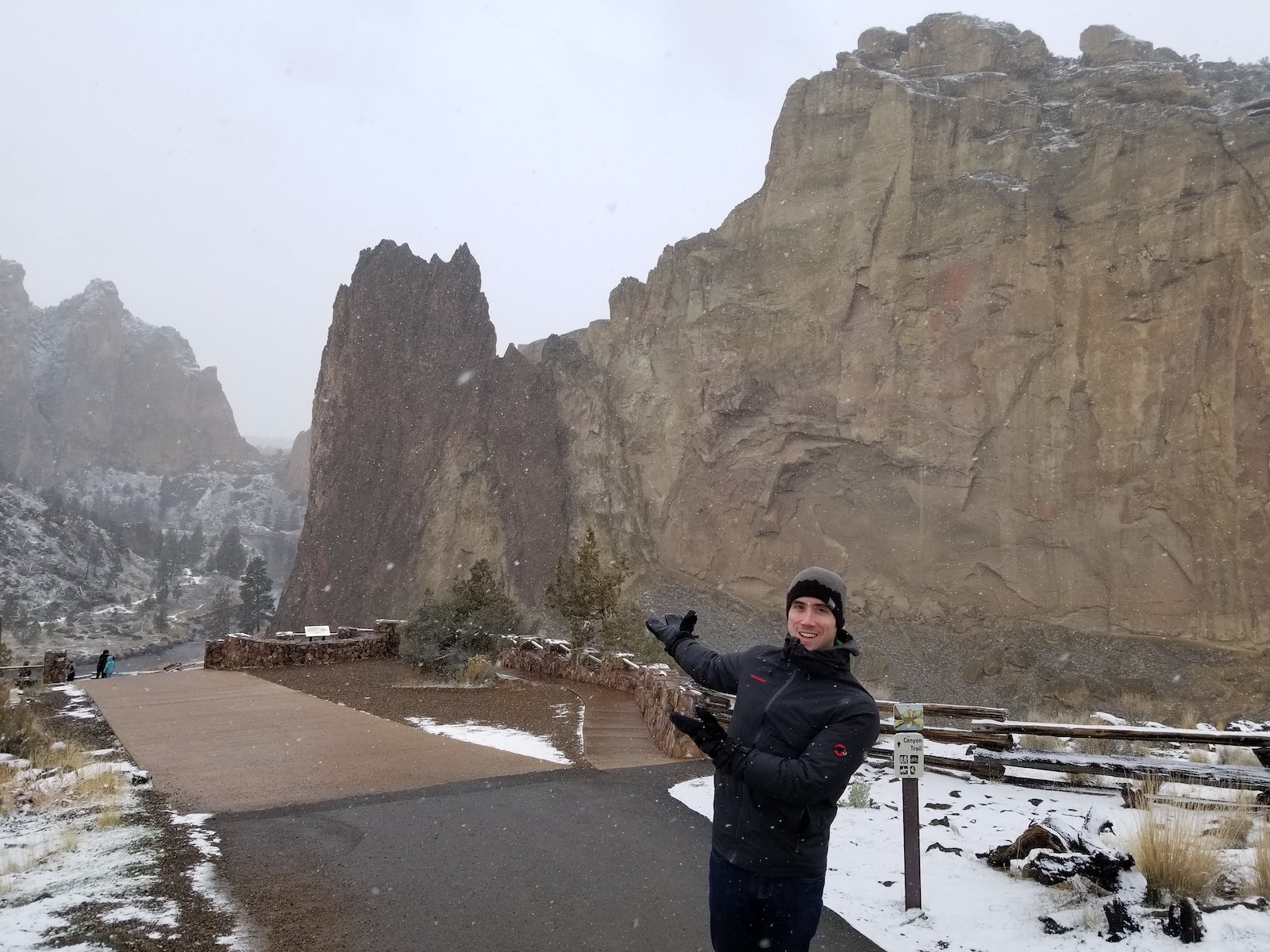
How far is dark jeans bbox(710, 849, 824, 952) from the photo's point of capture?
2742 mm

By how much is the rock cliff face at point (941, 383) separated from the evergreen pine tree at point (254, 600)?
22.7 feet

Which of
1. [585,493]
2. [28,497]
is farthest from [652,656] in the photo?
[28,497]

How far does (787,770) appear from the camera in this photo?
2619mm

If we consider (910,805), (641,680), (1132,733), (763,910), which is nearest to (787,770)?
(763,910)

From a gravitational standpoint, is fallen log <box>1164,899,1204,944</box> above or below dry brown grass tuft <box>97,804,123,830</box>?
above

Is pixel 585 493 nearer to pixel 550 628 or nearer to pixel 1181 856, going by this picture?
pixel 550 628

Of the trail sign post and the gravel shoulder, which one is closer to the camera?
the gravel shoulder

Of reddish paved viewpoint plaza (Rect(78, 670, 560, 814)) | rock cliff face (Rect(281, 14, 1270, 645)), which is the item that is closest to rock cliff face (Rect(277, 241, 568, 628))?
rock cliff face (Rect(281, 14, 1270, 645))

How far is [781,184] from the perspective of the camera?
1832 inches

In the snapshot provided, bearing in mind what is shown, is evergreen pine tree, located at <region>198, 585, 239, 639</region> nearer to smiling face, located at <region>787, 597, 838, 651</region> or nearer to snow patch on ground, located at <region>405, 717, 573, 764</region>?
snow patch on ground, located at <region>405, 717, 573, 764</region>

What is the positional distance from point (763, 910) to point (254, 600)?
65639 millimetres

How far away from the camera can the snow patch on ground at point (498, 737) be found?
862 centimetres

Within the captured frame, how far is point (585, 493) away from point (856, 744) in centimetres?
5023

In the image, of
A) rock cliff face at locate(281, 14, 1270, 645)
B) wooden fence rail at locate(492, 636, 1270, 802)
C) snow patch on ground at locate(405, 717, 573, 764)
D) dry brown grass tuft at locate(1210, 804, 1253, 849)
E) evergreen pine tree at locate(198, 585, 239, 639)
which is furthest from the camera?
evergreen pine tree at locate(198, 585, 239, 639)
